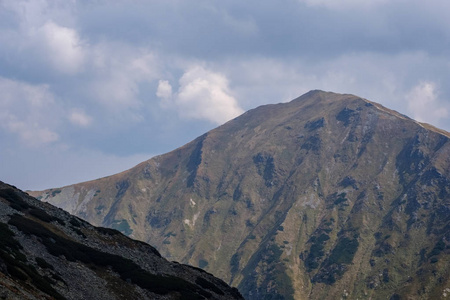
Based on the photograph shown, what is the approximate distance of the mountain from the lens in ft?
225

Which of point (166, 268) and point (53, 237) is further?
point (166, 268)

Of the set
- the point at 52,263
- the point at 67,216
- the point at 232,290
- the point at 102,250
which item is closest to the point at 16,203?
the point at 67,216

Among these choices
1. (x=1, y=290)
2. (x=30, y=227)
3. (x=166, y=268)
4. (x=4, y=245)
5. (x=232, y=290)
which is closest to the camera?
(x=1, y=290)

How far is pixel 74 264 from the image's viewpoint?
90875mm

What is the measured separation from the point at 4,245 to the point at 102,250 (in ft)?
121

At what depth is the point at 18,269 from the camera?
2608 inches

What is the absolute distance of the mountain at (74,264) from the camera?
6856cm

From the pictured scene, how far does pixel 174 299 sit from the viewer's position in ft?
319

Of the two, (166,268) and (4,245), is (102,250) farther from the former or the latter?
(4,245)

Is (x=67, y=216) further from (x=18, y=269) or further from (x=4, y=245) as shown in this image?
(x=18, y=269)

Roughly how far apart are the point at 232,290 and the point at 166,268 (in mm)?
22877

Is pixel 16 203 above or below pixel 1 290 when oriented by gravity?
above

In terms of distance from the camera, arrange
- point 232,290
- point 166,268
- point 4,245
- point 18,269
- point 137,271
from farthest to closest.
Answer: point 232,290 < point 166,268 < point 137,271 < point 4,245 < point 18,269

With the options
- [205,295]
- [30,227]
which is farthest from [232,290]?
[30,227]
